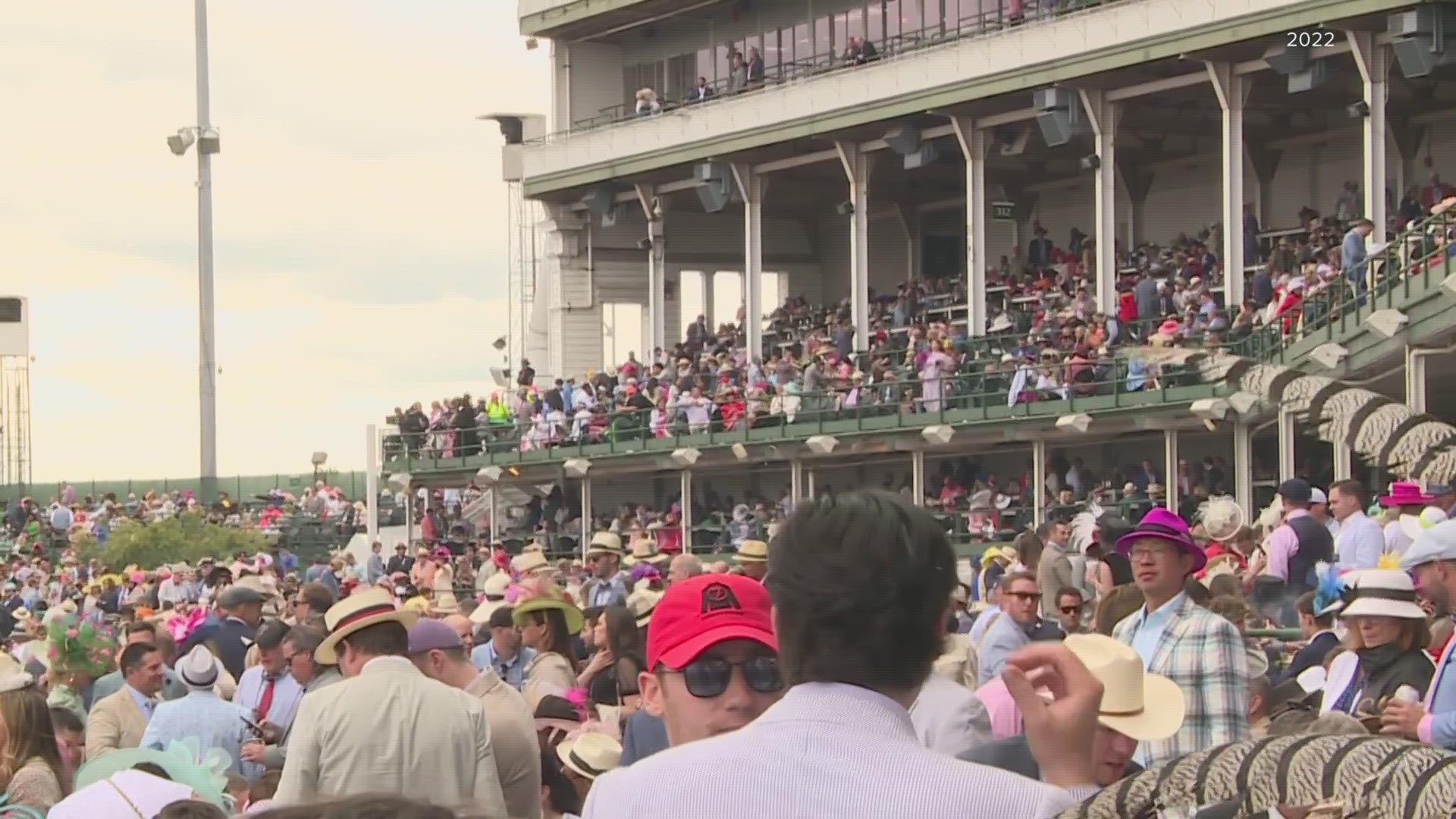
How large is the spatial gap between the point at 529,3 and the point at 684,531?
1413 centimetres

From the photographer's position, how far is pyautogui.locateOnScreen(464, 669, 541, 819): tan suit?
25.1 ft

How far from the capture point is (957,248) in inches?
1850

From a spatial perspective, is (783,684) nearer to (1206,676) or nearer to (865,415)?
(1206,676)

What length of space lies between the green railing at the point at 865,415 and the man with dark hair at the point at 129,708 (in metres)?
22.3

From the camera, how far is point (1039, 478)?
33.6 metres

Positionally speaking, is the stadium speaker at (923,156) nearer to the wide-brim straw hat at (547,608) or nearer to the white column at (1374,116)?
the white column at (1374,116)

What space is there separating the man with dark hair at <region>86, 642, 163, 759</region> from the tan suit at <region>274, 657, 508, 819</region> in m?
2.85

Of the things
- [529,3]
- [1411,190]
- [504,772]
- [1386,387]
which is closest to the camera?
[504,772]

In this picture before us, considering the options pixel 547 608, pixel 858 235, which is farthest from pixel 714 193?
pixel 547 608

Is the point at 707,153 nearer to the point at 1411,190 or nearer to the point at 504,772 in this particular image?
the point at 1411,190

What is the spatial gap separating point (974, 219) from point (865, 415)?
3.94m

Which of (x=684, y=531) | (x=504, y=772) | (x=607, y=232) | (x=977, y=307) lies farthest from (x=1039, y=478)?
(x=504, y=772)

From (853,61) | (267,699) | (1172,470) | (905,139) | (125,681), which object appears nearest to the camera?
(125,681)

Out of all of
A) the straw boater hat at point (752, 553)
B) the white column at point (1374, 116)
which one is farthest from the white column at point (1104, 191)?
the straw boater hat at point (752, 553)
